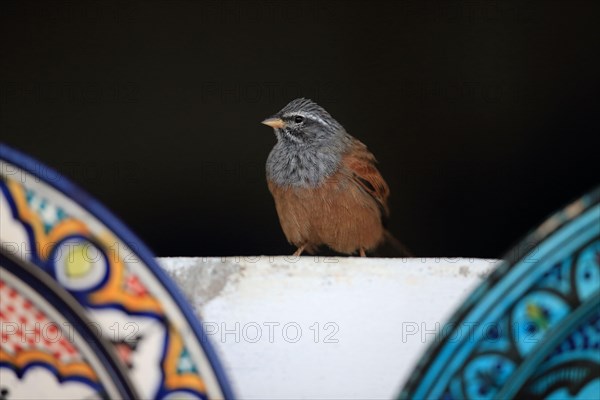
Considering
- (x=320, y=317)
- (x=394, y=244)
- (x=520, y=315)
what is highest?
(x=394, y=244)

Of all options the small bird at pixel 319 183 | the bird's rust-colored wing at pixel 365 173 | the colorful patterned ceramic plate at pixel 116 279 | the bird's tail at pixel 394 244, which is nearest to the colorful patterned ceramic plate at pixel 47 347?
the colorful patterned ceramic plate at pixel 116 279

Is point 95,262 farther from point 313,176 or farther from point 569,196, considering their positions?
point 569,196

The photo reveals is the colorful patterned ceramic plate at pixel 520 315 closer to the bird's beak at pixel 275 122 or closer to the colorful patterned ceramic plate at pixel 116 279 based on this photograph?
the colorful patterned ceramic plate at pixel 116 279

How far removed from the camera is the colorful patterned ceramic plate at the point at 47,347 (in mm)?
771

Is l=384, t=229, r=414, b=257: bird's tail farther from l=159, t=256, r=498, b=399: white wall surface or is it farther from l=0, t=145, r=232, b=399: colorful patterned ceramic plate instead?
l=0, t=145, r=232, b=399: colorful patterned ceramic plate

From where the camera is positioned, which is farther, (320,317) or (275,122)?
(275,122)

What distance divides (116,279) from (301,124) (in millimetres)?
1539

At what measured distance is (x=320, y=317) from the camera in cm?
99

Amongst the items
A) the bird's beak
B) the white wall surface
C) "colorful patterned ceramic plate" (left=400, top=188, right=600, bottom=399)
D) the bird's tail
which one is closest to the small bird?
the bird's beak

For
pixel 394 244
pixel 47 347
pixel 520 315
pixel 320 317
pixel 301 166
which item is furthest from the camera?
pixel 394 244

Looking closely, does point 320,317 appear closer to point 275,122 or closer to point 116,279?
point 116,279

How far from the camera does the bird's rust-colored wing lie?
2287 mm

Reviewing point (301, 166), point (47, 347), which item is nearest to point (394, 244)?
point (301, 166)

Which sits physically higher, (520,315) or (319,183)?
(319,183)
